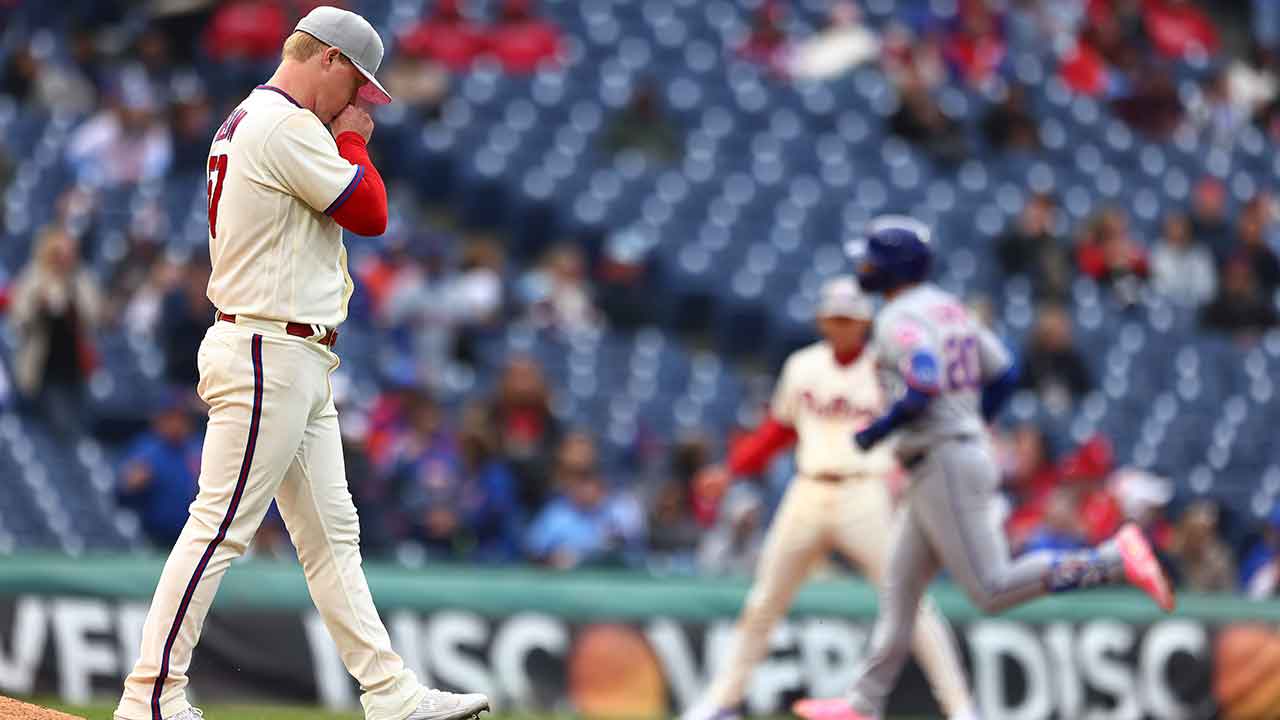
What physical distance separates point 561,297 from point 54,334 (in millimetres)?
3658

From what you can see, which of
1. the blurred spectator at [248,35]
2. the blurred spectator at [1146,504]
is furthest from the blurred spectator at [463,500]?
the blurred spectator at [248,35]

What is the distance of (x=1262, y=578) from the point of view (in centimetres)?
1218

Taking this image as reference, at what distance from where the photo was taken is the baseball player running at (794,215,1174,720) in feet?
24.1

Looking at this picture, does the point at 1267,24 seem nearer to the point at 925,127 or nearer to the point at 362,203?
the point at 925,127

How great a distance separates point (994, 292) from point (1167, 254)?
1.81m

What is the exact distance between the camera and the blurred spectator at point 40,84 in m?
15.7

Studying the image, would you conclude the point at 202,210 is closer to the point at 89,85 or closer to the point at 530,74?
the point at 89,85

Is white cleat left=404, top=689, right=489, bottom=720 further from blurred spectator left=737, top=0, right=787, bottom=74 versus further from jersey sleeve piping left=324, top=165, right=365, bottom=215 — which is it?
A: blurred spectator left=737, top=0, right=787, bottom=74

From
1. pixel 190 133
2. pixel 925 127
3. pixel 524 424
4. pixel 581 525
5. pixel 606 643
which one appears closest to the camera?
pixel 606 643

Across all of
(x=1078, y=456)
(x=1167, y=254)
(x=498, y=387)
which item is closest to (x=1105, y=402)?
(x=1078, y=456)

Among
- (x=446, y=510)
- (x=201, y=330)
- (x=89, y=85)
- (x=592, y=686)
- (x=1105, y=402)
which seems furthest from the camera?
(x=89, y=85)

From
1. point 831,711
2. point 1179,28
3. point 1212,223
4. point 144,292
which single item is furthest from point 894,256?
point 1179,28

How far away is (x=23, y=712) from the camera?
605cm

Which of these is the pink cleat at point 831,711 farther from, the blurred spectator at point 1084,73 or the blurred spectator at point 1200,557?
the blurred spectator at point 1084,73
